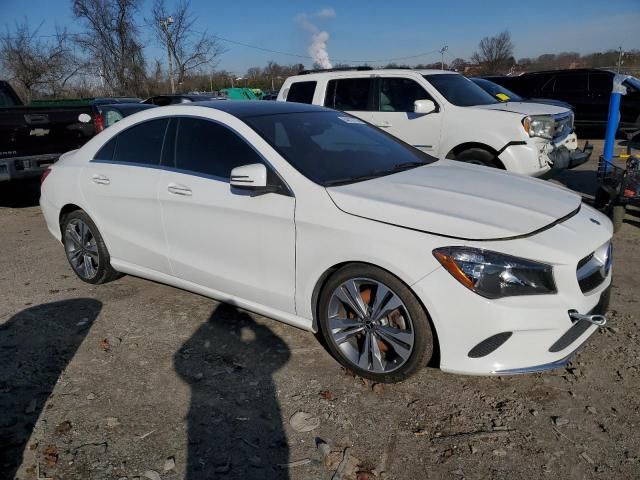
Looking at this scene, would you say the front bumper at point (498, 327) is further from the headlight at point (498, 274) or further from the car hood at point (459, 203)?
the car hood at point (459, 203)

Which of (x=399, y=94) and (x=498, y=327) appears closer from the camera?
(x=498, y=327)

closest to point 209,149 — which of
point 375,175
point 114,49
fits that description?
point 375,175

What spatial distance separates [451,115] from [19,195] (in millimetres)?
7544

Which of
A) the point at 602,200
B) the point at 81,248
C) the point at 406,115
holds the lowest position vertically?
the point at 81,248

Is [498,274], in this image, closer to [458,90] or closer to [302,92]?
[458,90]

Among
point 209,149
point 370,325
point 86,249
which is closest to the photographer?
point 370,325

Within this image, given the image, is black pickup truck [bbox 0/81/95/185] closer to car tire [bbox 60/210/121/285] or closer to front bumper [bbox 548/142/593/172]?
car tire [bbox 60/210/121/285]

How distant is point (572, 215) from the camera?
→ 3.07 m

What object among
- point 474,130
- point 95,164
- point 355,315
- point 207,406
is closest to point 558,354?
point 355,315

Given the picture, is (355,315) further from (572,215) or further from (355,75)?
(355,75)

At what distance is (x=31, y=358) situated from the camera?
3.51 m

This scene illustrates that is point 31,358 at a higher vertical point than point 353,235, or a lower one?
lower

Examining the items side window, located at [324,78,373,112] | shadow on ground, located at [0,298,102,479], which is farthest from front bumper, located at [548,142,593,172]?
shadow on ground, located at [0,298,102,479]

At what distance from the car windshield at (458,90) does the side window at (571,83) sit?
8282mm
